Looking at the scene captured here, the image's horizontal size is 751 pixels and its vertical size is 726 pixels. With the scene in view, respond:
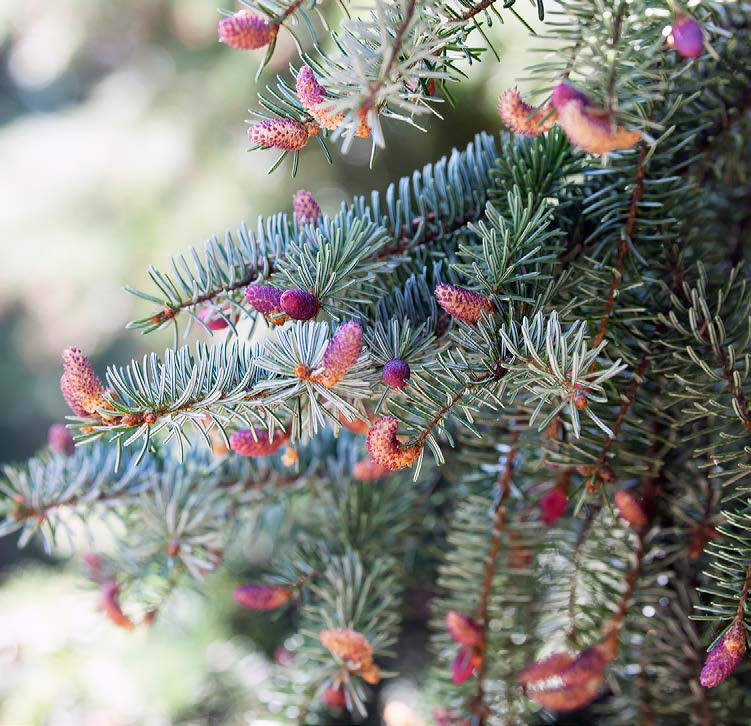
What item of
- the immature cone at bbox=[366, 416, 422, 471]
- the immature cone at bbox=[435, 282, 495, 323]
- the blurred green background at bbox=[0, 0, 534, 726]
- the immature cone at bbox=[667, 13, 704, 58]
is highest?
the immature cone at bbox=[667, 13, 704, 58]

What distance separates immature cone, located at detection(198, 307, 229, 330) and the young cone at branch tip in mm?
59

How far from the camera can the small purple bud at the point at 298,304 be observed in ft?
0.91

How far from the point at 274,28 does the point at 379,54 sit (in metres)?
0.04

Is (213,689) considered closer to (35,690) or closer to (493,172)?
(35,690)

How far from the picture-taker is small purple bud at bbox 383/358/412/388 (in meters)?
0.28

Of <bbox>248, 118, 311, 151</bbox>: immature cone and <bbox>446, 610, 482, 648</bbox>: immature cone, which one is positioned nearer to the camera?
<bbox>248, 118, 311, 151</bbox>: immature cone

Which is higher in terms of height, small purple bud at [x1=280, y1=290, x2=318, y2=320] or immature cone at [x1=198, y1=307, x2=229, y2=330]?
small purple bud at [x1=280, y1=290, x2=318, y2=320]

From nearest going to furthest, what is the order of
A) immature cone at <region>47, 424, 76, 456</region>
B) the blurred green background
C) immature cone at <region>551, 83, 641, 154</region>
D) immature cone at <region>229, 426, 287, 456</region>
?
1. immature cone at <region>551, 83, 641, 154</region>
2. immature cone at <region>229, 426, 287, 456</region>
3. immature cone at <region>47, 424, 76, 456</region>
4. the blurred green background

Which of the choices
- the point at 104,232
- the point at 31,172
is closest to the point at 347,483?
the point at 104,232

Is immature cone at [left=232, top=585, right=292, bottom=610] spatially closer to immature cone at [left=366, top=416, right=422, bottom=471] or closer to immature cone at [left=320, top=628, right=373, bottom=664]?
immature cone at [left=320, top=628, right=373, bottom=664]

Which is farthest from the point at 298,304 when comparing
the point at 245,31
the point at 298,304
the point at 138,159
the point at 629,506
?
the point at 138,159

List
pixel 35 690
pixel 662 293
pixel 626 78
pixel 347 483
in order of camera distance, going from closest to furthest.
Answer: pixel 626 78 < pixel 662 293 < pixel 347 483 < pixel 35 690

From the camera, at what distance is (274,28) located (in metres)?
0.25

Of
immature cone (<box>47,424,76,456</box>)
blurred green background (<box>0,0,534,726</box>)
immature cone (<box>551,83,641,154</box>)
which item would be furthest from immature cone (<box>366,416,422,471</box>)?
blurred green background (<box>0,0,534,726</box>)
